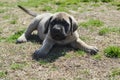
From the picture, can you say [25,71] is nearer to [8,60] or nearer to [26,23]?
[8,60]

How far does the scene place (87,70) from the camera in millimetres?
7086

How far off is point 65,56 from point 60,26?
0.73 meters

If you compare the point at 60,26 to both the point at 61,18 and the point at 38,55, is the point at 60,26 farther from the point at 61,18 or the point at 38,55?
the point at 38,55

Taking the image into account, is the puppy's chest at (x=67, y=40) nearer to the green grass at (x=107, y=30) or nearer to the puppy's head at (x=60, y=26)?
the puppy's head at (x=60, y=26)

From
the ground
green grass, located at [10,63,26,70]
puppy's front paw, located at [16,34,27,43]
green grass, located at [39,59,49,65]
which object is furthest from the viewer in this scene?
puppy's front paw, located at [16,34,27,43]

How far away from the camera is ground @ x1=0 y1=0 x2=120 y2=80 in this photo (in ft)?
22.7

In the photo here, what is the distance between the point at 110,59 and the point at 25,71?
1.98 meters

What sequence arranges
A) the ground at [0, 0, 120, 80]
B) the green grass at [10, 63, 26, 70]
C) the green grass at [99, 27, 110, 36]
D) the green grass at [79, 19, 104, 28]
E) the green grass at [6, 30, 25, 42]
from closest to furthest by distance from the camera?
the ground at [0, 0, 120, 80], the green grass at [10, 63, 26, 70], the green grass at [6, 30, 25, 42], the green grass at [99, 27, 110, 36], the green grass at [79, 19, 104, 28]

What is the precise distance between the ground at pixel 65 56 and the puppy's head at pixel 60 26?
19.8 inches

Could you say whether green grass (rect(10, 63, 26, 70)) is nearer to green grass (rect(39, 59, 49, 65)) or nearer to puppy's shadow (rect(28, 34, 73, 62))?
green grass (rect(39, 59, 49, 65))

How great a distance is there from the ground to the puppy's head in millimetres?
502

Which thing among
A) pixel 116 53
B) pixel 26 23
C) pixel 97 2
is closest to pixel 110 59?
pixel 116 53

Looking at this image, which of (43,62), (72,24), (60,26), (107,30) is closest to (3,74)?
(43,62)

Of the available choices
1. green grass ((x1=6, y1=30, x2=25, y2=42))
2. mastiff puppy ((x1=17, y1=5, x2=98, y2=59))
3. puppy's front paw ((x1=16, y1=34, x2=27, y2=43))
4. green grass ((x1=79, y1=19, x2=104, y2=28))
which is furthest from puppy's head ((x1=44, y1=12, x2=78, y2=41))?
green grass ((x1=79, y1=19, x2=104, y2=28))
